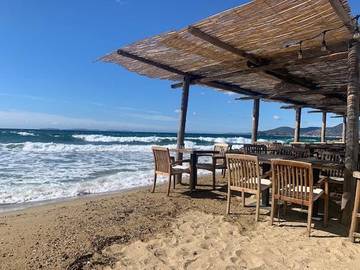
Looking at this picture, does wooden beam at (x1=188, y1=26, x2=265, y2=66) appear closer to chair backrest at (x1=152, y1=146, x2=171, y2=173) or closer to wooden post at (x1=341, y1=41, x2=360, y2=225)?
wooden post at (x1=341, y1=41, x2=360, y2=225)

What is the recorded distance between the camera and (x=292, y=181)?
11.2 ft

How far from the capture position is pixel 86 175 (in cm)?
801

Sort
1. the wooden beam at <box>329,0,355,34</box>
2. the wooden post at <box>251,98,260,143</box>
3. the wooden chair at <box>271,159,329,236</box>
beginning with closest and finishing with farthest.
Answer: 1. the wooden beam at <box>329,0,355,34</box>
2. the wooden chair at <box>271,159,329,236</box>
3. the wooden post at <box>251,98,260,143</box>

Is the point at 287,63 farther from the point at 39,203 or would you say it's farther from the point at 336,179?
the point at 39,203

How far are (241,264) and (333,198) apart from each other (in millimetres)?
2518

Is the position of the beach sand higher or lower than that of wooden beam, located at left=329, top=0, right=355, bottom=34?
lower

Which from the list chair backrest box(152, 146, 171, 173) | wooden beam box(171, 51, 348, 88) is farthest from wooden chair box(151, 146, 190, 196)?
wooden beam box(171, 51, 348, 88)

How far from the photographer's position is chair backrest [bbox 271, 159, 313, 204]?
10.7 ft

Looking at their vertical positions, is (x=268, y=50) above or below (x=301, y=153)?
above

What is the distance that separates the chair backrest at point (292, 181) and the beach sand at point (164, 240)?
1.25 feet

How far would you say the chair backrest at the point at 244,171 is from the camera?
3789 millimetres

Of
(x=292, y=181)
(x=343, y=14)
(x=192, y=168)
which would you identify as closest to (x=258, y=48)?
(x=343, y=14)

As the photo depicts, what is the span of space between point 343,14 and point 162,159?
3268mm

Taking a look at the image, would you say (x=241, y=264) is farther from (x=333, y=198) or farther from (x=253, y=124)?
(x=253, y=124)
